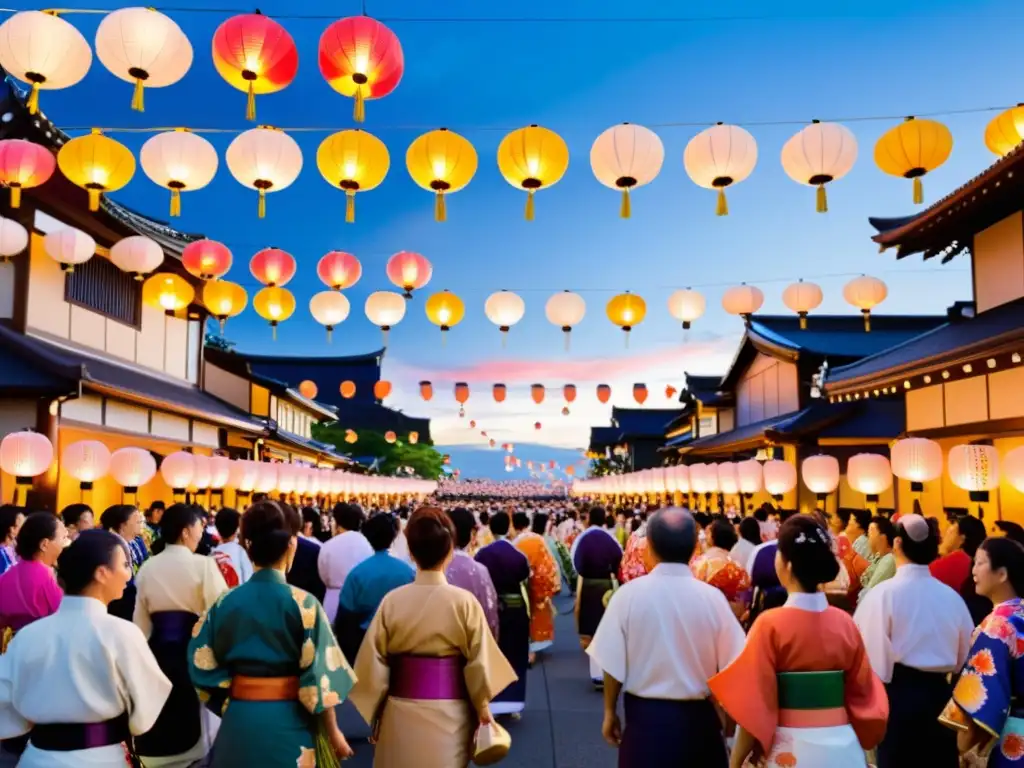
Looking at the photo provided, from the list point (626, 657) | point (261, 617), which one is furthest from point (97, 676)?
point (626, 657)

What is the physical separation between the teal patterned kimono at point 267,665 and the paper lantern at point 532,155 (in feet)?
21.1

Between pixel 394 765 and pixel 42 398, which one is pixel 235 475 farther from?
pixel 394 765

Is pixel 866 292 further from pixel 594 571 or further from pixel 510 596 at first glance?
pixel 510 596

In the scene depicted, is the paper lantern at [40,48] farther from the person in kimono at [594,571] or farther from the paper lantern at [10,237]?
the person in kimono at [594,571]

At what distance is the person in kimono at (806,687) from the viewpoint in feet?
12.0

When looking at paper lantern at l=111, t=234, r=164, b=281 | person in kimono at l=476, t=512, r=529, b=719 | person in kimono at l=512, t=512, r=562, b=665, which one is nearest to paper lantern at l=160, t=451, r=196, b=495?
paper lantern at l=111, t=234, r=164, b=281

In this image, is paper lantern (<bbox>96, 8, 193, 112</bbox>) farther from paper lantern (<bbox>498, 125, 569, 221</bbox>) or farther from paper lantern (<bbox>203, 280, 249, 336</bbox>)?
paper lantern (<bbox>203, 280, 249, 336</bbox>)

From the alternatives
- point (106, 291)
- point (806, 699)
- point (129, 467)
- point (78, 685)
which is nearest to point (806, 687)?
point (806, 699)

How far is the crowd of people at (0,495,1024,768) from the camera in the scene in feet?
12.0

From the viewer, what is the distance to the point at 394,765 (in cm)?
449

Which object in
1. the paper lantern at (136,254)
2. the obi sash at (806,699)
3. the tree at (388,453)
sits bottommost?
the obi sash at (806,699)

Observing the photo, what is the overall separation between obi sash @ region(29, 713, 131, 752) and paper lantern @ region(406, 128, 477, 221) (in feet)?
22.7

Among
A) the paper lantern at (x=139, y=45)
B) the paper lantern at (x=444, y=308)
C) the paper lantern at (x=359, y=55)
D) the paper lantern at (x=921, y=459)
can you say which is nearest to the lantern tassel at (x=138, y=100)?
the paper lantern at (x=139, y=45)

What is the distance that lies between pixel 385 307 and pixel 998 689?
11557 millimetres
